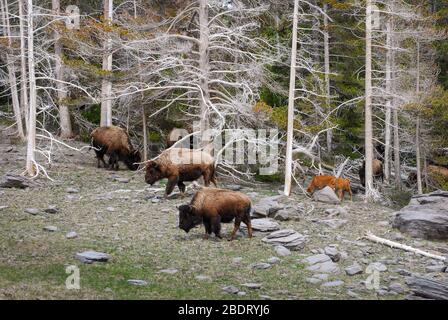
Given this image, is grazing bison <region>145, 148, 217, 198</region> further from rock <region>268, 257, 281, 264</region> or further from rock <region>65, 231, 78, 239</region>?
rock <region>268, 257, 281, 264</region>

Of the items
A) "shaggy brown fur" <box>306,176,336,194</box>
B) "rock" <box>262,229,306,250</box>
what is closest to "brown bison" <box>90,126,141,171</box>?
"shaggy brown fur" <box>306,176,336,194</box>

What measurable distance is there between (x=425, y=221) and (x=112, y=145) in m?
12.8

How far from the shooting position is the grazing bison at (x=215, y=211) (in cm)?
1510

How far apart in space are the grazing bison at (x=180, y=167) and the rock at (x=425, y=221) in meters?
6.30

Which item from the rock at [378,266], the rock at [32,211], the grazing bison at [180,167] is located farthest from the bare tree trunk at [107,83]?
the rock at [378,266]

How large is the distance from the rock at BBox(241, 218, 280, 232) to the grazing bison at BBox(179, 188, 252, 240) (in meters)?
0.68

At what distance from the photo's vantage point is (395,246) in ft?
51.1

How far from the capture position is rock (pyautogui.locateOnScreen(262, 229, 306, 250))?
14799mm

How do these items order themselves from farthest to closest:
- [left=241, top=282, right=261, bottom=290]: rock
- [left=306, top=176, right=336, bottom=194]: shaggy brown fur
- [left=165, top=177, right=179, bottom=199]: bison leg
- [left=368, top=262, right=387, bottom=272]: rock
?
[left=306, top=176, right=336, bottom=194]: shaggy brown fur
[left=165, top=177, right=179, bottom=199]: bison leg
[left=368, top=262, right=387, bottom=272]: rock
[left=241, top=282, right=261, bottom=290]: rock

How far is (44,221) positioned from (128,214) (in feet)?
7.78

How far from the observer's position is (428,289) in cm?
1151

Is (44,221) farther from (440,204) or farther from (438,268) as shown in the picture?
(440,204)

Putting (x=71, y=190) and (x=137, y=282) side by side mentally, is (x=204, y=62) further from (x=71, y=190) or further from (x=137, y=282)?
(x=137, y=282)
